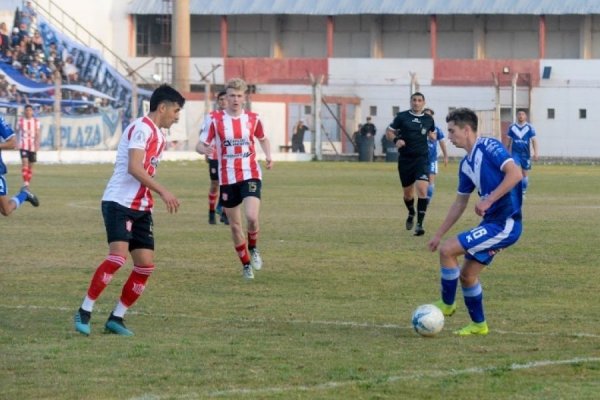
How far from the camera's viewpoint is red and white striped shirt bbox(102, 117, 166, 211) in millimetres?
10625

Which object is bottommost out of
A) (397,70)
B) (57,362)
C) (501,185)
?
(57,362)

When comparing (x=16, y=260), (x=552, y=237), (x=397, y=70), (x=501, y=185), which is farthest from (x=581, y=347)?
(x=397, y=70)

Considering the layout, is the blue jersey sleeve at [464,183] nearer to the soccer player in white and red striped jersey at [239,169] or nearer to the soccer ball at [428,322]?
the soccer ball at [428,322]

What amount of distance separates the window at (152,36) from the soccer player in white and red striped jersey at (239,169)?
58635 mm

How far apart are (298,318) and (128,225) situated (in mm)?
1786

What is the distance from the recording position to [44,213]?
2462 cm

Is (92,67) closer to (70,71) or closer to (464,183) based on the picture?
(70,71)

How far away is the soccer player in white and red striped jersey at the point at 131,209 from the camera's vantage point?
34.7 feet

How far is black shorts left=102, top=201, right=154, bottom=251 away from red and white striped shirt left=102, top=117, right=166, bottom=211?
0.05 m

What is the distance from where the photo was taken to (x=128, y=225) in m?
10.6

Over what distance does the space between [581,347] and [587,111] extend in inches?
2001

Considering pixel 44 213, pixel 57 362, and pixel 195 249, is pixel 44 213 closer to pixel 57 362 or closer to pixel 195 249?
pixel 195 249

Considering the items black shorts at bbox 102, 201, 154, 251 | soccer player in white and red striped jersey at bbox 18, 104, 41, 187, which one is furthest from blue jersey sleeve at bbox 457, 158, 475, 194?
soccer player in white and red striped jersey at bbox 18, 104, 41, 187

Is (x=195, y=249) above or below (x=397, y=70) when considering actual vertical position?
below
